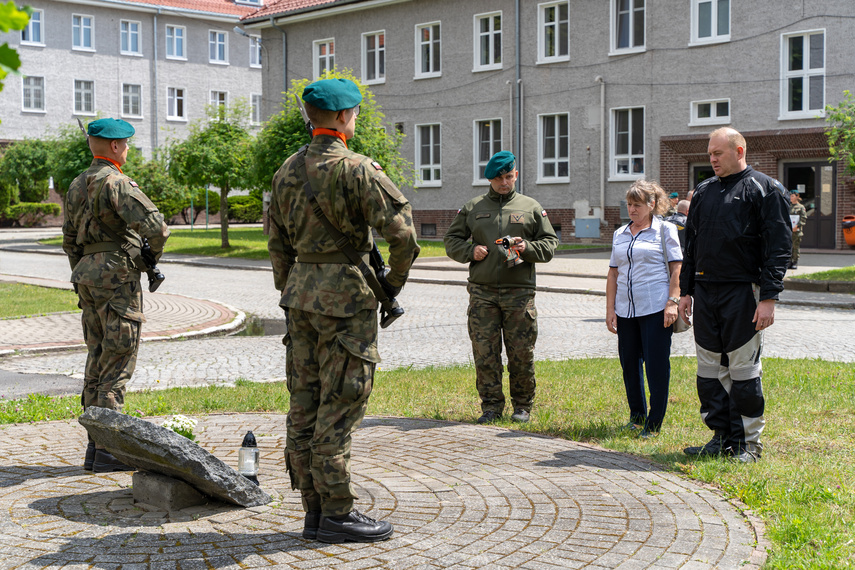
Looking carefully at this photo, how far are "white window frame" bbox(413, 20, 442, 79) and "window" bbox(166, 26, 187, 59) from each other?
77.4ft

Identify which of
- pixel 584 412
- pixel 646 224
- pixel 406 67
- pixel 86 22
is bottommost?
pixel 584 412

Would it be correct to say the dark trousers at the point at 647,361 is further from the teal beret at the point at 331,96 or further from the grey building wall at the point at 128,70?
the grey building wall at the point at 128,70

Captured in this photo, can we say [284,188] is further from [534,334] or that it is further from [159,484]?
[534,334]

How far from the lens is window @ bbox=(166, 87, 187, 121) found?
53156 millimetres

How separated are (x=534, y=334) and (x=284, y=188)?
3.16m

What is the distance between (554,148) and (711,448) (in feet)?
88.2

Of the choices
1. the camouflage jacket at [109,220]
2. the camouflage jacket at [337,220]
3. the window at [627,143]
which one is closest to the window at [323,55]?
the window at [627,143]

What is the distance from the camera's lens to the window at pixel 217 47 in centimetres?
5456

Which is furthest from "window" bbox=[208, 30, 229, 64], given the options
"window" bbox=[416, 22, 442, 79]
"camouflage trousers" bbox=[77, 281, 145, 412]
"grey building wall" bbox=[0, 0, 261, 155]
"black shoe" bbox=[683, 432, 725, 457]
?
"black shoe" bbox=[683, 432, 725, 457]

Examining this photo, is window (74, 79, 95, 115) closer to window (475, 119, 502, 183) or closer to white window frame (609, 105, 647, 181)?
window (475, 119, 502, 183)

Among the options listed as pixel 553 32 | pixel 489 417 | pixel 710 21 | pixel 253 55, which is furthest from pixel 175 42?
pixel 489 417

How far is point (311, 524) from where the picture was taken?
429 cm

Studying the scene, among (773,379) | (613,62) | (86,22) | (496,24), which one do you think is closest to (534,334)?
(773,379)

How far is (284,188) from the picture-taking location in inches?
165
